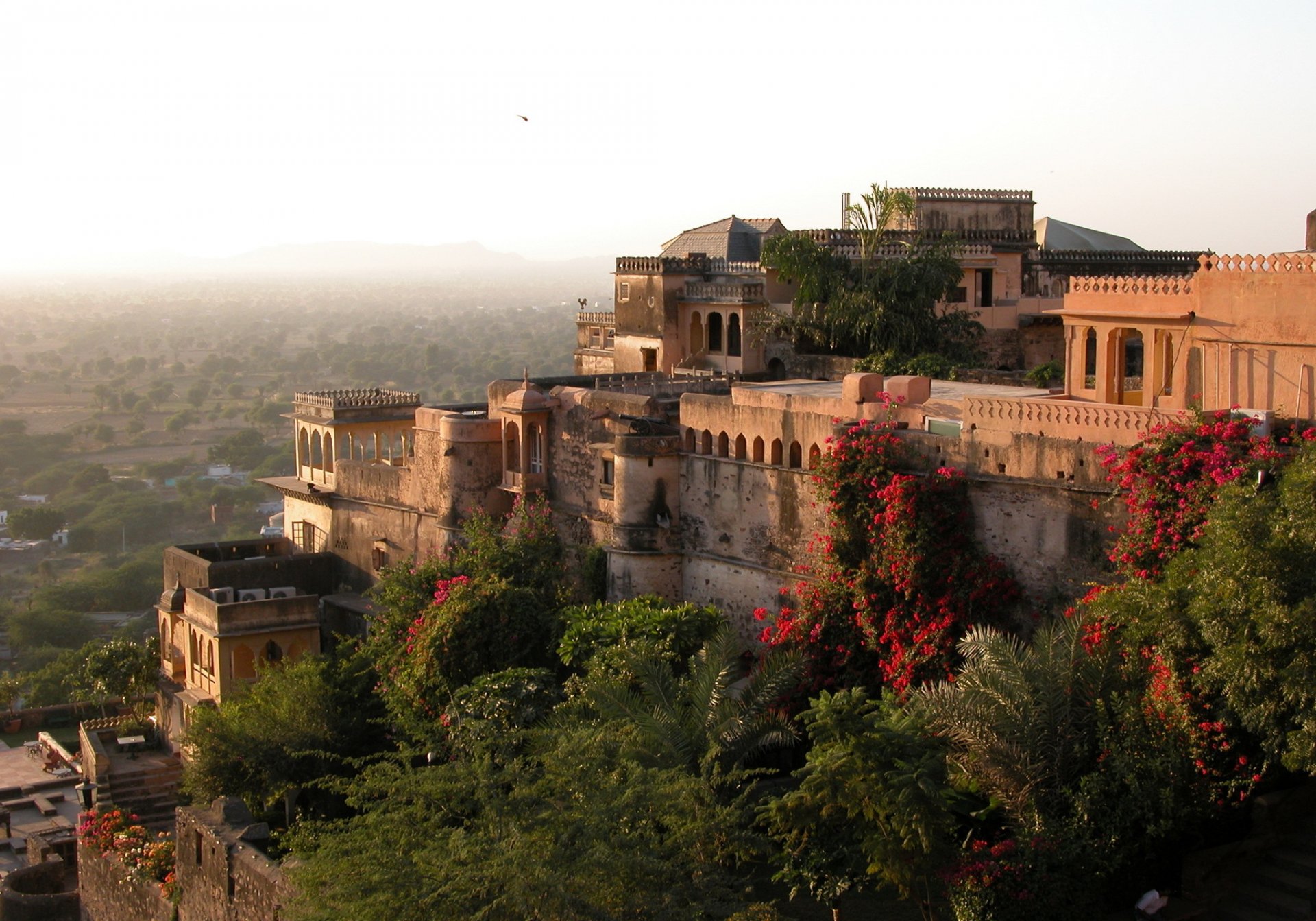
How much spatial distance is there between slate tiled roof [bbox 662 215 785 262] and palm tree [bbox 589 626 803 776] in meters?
13.7

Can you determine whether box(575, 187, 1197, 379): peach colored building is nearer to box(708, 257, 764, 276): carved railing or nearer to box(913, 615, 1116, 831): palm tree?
box(708, 257, 764, 276): carved railing

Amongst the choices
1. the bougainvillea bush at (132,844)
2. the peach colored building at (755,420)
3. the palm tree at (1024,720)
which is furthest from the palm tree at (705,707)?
the bougainvillea bush at (132,844)

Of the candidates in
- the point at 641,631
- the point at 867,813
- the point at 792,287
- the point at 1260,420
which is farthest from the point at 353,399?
the point at 867,813

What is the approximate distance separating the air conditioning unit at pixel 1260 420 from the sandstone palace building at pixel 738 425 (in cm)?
61

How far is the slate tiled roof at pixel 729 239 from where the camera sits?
98.6ft

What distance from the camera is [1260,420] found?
15000 millimetres

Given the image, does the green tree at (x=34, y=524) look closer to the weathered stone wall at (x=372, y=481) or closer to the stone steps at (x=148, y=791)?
the weathered stone wall at (x=372, y=481)

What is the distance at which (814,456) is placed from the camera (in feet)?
61.6

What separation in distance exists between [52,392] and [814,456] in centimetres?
10557

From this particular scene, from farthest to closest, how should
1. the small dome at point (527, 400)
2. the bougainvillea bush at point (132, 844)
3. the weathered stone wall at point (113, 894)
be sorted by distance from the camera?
1. the small dome at point (527, 400)
2. the bougainvillea bush at point (132, 844)
3. the weathered stone wall at point (113, 894)

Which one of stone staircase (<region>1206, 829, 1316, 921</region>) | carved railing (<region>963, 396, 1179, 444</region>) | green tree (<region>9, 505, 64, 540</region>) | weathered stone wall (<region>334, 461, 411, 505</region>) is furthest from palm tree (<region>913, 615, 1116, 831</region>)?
green tree (<region>9, 505, 64, 540</region>)

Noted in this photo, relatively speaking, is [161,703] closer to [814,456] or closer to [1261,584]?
[814,456]

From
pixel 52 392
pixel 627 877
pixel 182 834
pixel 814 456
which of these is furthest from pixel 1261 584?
pixel 52 392

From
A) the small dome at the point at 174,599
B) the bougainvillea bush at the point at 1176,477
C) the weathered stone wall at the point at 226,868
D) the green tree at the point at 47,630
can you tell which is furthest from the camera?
the green tree at the point at 47,630
